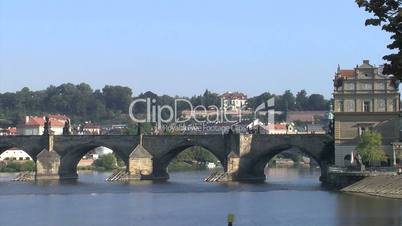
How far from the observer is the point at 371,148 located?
263ft

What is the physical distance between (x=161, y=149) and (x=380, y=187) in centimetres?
3542

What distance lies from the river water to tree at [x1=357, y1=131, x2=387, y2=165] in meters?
4.76

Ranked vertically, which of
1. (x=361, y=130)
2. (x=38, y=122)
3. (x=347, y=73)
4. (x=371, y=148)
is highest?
(x=347, y=73)

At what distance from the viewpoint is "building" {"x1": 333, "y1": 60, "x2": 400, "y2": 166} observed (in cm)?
8538

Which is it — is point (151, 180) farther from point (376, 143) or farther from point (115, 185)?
point (376, 143)

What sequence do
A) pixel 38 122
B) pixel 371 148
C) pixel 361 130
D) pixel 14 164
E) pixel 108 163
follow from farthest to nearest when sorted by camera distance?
pixel 38 122 → pixel 108 163 → pixel 14 164 → pixel 361 130 → pixel 371 148

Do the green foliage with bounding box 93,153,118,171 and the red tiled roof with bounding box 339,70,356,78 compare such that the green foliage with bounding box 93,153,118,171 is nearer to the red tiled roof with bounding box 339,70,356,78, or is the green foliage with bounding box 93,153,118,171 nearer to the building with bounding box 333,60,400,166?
the red tiled roof with bounding box 339,70,356,78

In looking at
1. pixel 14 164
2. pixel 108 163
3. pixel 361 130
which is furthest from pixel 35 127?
pixel 361 130

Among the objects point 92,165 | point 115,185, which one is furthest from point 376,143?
point 92,165

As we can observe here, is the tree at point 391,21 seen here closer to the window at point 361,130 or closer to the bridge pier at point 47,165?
the window at point 361,130

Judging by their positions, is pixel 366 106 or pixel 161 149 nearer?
pixel 366 106

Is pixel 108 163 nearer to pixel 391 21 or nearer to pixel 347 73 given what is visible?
pixel 347 73

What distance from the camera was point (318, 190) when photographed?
7700cm

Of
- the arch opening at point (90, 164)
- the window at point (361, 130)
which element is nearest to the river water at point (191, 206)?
the window at point (361, 130)
